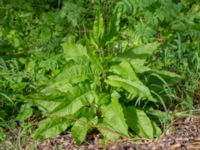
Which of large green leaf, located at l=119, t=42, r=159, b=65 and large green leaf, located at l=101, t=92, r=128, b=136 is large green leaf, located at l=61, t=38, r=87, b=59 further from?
large green leaf, located at l=101, t=92, r=128, b=136

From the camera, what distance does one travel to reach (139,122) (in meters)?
4.08

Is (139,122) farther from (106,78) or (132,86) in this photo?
(106,78)

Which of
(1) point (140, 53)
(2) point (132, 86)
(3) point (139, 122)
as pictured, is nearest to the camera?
(2) point (132, 86)

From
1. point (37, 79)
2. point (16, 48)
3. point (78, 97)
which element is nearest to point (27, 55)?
point (16, 48)

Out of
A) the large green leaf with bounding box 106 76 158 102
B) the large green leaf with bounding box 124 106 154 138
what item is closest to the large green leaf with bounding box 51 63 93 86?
the large green leaf with bounding box 106 76 158 102

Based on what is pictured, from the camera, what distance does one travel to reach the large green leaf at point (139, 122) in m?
4.03

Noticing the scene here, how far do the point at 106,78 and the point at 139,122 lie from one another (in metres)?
0.42

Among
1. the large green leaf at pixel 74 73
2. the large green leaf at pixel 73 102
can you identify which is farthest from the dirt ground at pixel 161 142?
the large green leaf at pixel 74 73

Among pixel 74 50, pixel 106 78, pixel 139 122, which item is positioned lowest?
pixel 139 122

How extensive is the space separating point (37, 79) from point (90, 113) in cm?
83

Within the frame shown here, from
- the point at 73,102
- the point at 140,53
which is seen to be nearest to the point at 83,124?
the point at 73,102

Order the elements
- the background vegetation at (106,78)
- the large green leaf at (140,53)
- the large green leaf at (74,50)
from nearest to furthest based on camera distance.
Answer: the background vegetation at (106,78), the large green leaf at (140,53), the large green leaf at (74,50)

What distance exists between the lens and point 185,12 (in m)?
5.82

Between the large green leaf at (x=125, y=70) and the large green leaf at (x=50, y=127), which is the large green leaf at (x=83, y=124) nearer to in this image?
the large green leaf at (x=50, y=127)
